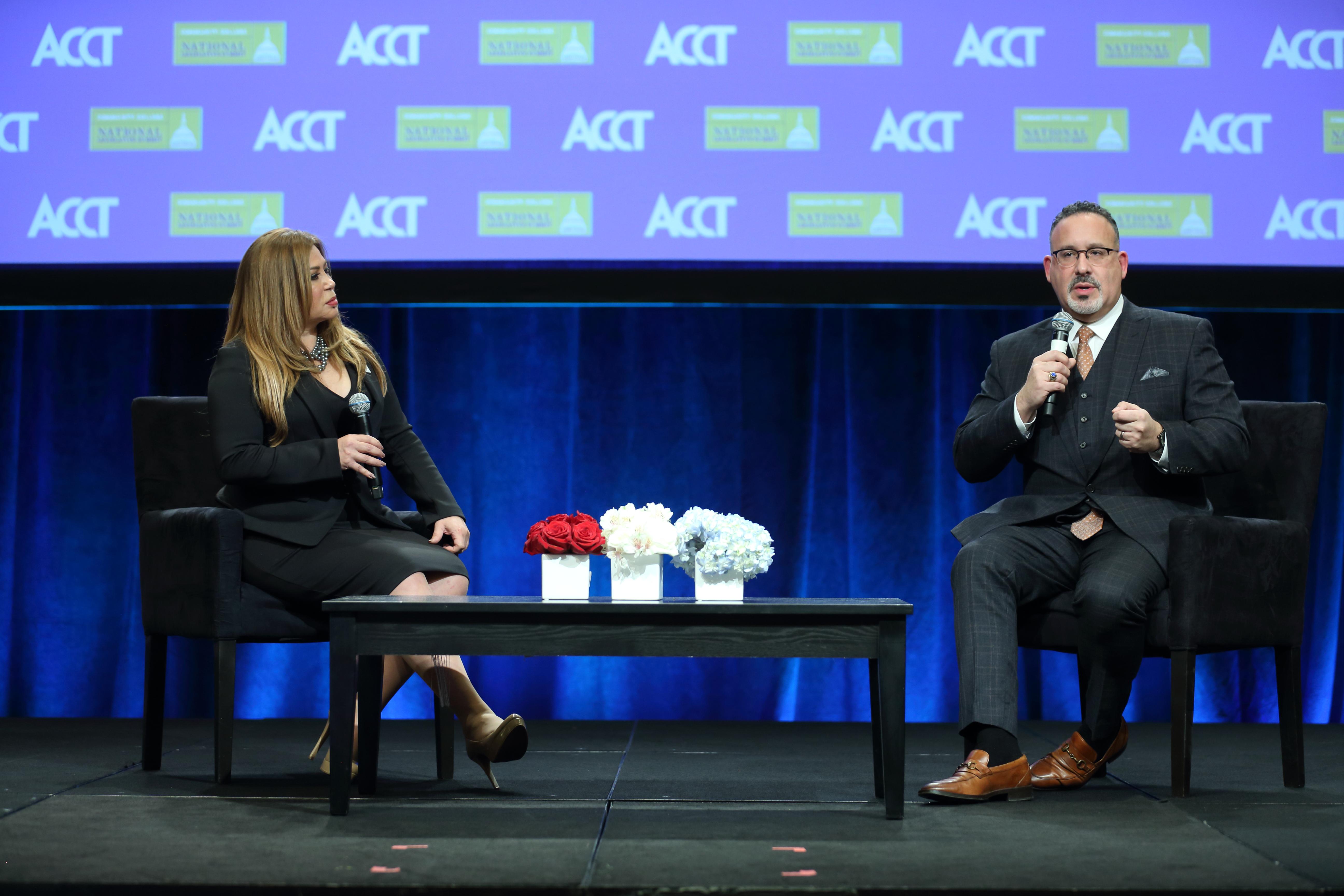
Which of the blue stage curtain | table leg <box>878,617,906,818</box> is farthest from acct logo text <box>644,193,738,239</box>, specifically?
table leg <box>878,617,906,818</box>

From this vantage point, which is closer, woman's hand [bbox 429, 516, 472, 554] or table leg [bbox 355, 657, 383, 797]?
table leg [bbox 355, 657, 383, 797]

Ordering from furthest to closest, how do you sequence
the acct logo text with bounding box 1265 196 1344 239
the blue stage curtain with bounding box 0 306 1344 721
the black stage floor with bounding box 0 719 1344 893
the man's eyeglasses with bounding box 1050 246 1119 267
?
1. the blue stage curtain with bounding box 0 306 1344 721
2. the acct logo text with bounding box 1265 196 1344 239
3. the man's eyeglasses with bounding box 1050 246 1119 267
4. the black stage floor with bounding box 0 719 1344 893

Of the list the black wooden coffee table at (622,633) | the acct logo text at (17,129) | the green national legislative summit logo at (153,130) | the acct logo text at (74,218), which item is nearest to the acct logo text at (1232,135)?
the black wooden coffee table at (622,633)

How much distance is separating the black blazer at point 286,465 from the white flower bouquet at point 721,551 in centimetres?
68

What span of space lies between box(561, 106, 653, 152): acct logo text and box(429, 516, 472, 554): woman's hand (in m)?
1.41

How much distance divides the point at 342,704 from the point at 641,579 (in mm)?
570

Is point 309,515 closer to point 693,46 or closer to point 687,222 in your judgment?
point 687,222

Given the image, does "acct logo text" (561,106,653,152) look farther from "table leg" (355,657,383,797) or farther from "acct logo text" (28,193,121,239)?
"table leg" (355,657,383,797)

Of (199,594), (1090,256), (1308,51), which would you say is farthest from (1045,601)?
(1308,51)

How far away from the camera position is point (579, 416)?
396cm

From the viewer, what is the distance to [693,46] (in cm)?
368

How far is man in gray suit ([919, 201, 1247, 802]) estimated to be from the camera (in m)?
2.38

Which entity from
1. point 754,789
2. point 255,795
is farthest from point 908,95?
point 255,795

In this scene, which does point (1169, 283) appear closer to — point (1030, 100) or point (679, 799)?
point (1030, 100)
